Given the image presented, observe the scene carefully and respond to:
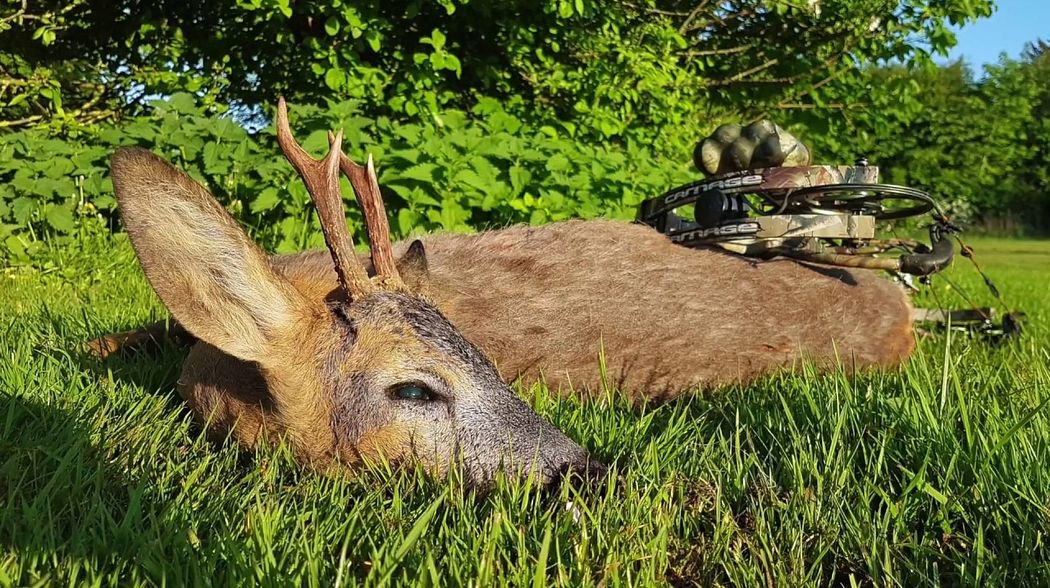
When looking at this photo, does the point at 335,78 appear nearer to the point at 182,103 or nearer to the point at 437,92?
the point at 437,92

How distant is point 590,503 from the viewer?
208 cm

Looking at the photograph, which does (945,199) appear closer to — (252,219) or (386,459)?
(252,219)

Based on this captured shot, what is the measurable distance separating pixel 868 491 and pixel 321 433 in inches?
54.6

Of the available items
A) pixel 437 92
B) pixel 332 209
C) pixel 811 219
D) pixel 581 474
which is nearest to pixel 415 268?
pixel 332 209

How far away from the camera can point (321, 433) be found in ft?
7.94

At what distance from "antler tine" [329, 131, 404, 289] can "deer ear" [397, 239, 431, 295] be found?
0.30 m

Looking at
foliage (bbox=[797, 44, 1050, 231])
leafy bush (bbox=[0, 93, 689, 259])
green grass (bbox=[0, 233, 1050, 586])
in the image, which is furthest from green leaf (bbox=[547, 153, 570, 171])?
foliage (bbox=[797, 44, 1050, 231])

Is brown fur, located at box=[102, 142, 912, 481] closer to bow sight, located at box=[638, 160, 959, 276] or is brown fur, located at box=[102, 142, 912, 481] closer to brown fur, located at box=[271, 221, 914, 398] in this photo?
brown fur, located at box=[271, 221, 914, 398]

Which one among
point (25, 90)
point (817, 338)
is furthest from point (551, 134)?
point (25, 90)

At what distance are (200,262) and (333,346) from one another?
42 centimetres

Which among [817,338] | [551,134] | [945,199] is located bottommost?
[945,199]

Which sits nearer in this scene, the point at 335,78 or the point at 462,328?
the point at 462,328

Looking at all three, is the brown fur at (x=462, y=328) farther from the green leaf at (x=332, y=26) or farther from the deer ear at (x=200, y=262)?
the green leaf at (x=332, y=26)

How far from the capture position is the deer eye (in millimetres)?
2396
